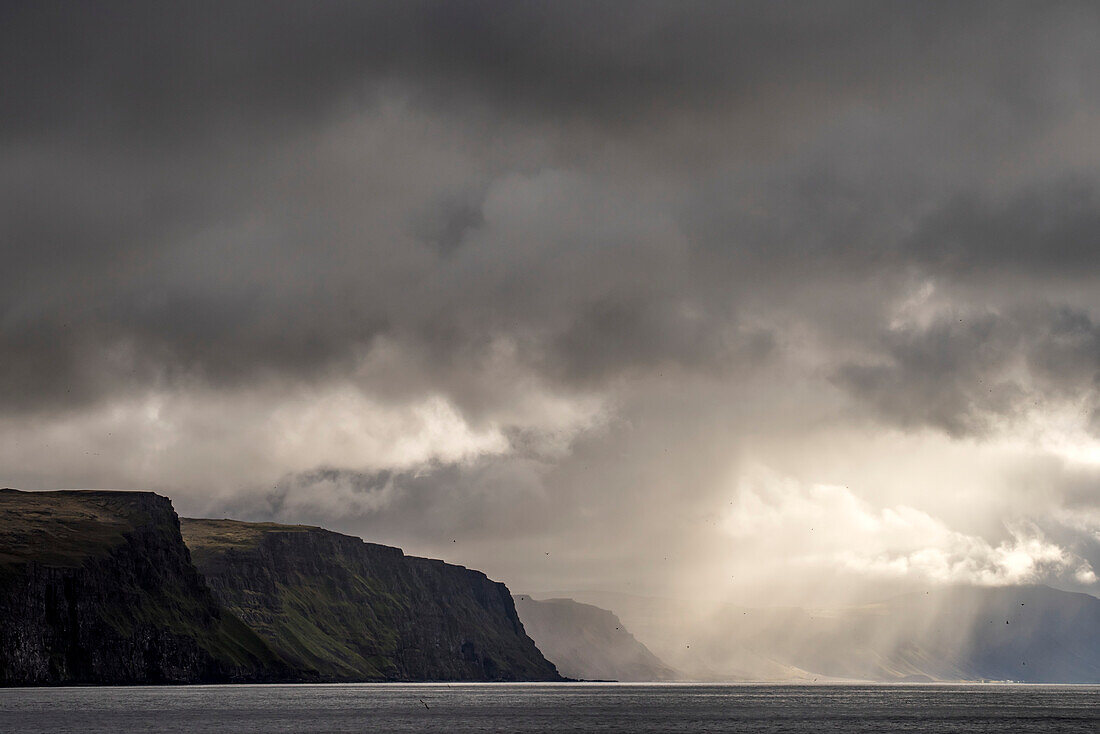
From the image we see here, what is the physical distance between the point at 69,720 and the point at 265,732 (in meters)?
45.5

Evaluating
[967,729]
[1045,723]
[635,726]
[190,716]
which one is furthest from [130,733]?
[1045,723]

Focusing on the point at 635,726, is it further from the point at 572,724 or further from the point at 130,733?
the point at 130,733

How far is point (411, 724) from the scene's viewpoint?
180m

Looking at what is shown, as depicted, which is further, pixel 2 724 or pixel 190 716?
pixel 190 716

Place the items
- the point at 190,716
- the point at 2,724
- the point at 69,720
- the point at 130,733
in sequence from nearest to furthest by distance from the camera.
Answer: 1. the point at 130,733
2. the point at 2,724
3. the point at 69,720
4. the point at 190,716

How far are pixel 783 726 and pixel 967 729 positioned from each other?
31123 millimetres

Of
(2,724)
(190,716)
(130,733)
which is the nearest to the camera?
(130,733)

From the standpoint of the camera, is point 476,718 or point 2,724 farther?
point 476,718

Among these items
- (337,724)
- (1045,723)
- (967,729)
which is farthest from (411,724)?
(1045,723)

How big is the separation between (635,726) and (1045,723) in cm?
8220

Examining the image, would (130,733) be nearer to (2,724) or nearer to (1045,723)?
(2,724)

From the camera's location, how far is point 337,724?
176 m

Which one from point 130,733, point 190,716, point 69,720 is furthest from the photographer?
point 190,716

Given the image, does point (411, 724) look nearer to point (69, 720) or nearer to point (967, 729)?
point (69, 720)
